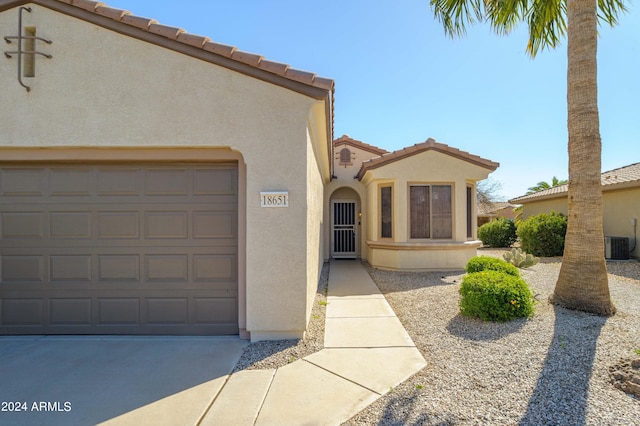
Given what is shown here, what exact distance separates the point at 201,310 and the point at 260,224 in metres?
1.79

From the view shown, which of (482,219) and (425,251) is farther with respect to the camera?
(482,219)

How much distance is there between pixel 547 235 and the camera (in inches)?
574

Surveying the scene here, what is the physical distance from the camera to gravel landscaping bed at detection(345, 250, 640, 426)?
3.06 m

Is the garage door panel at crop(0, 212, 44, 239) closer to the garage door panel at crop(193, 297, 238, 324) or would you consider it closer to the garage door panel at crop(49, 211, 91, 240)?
the garage door panel at crop(49, 211, 91, 240)

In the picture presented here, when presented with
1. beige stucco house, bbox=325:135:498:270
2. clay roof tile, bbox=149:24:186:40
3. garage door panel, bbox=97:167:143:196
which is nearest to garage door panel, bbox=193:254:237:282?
garage door panel, bbox=97:167:143:196

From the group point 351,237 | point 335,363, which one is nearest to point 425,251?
point 351,237

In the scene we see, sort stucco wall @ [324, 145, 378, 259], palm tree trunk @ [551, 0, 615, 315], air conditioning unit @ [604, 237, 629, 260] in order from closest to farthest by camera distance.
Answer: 1. palm tree trunk @ [551, 0, 615, 315]
2. air conditioning unit @ [604, 237, 629, 260]
3. stucco wall @ [324, 145, 378, 259]

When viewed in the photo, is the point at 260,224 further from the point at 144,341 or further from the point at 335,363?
the point at 144,341

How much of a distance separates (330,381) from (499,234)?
1911 cm

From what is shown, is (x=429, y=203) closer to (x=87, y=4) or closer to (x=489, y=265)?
(x=489, y=265)

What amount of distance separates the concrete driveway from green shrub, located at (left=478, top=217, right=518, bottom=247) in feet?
62.0

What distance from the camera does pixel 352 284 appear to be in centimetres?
895

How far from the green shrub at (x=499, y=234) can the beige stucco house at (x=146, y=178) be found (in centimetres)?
1767

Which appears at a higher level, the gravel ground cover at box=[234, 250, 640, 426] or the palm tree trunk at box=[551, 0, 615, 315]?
the palm tree trunk at box=[551, 0, 615, 315]
